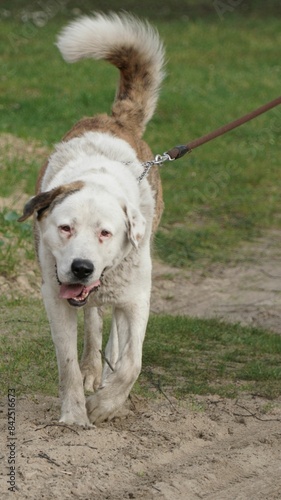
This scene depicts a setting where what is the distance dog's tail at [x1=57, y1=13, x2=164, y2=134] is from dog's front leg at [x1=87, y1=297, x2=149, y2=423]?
4.64 ft

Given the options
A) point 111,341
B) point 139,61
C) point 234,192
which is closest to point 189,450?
point 111,341

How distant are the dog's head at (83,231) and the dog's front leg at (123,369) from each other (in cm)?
37

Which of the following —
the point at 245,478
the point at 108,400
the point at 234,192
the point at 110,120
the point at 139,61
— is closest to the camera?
the point at 245,478

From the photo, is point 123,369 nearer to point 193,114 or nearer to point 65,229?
point 65,229

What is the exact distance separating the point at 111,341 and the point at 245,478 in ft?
4.77

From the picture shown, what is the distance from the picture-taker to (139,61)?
6.36 metres

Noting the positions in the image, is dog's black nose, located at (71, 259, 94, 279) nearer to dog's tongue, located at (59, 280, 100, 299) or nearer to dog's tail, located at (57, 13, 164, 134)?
dog's tongue, located at (59, 280, 100, 299)

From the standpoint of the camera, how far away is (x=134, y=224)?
4609mm

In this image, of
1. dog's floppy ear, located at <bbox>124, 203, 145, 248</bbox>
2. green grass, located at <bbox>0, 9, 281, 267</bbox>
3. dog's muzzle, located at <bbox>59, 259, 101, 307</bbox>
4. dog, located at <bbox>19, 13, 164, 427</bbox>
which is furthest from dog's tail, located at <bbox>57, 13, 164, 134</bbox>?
green grass, located at <bbox>0, 9, 281, 267</bbox>

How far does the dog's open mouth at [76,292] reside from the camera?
14.8 ft

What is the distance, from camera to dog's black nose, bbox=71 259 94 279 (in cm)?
429

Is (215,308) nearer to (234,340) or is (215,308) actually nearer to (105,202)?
(234,340)

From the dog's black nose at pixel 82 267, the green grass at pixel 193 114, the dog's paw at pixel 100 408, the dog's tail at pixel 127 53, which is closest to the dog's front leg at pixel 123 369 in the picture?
the dog's paw at pixel 100 408

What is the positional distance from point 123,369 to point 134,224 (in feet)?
2.26
